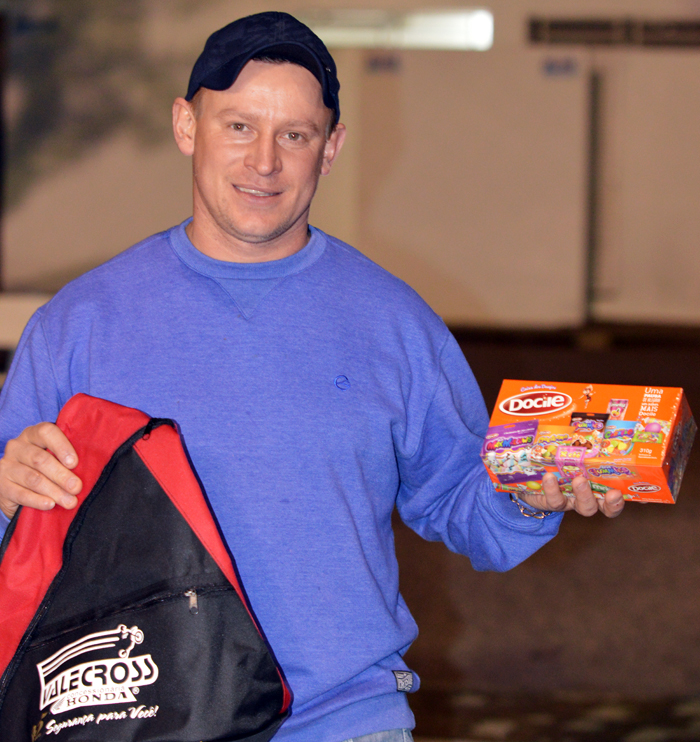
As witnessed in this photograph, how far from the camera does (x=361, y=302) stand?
164 centimetres

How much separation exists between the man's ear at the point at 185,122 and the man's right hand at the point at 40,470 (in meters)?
0.57

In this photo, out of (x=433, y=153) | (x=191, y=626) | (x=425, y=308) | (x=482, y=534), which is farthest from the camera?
(x=433, y=153)

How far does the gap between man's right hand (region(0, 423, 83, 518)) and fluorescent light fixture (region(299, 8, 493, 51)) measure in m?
7.09

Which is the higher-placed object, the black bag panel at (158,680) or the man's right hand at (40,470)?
the man's right hand at (40,470)

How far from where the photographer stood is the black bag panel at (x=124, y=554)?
4.24 ft

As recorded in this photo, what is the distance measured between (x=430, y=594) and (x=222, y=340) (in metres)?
2.84

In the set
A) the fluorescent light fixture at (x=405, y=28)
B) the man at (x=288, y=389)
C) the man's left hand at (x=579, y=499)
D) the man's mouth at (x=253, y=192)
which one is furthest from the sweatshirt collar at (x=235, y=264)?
the fluorescent light fixture at (x=405, y=28)

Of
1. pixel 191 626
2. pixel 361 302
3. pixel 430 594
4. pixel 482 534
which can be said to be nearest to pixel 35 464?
pixel 191 626

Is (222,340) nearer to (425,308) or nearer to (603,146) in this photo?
(425,308)

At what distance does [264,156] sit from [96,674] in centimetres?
79

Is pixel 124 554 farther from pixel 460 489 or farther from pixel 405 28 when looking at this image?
pixel 405 28

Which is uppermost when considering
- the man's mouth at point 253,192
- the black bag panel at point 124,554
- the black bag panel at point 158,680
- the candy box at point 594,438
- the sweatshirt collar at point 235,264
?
the man's mouth at point 253,192

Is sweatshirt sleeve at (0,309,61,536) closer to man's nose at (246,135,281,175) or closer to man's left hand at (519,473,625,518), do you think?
man's nose at (246,135,281,175)

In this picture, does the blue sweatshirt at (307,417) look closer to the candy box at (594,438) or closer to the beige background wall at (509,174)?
the candy box at (594,438)
